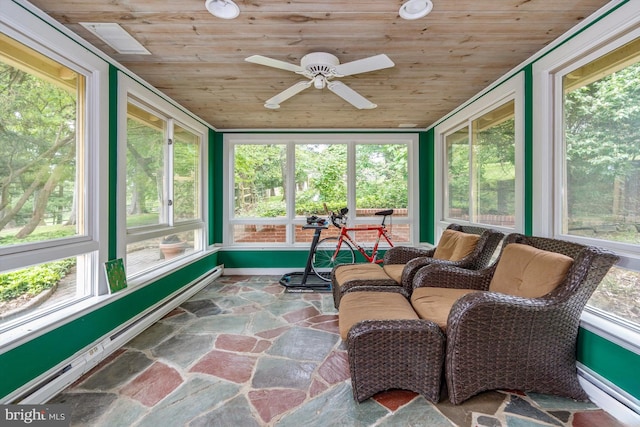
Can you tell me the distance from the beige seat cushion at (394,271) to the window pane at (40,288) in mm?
2706

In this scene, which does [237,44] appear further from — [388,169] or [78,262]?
[388,169]

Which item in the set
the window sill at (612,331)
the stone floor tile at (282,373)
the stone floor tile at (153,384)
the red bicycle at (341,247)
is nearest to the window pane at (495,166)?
the window sill at (612,331)

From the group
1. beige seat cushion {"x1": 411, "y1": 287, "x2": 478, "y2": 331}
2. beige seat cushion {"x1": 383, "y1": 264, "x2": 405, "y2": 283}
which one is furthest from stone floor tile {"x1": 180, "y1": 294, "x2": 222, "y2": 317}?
beige seat cushion {"x1": 411, "y1": 287, "x2": 478, "y2": 331}

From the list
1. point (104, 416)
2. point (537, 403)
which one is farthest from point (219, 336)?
point (537, 403)

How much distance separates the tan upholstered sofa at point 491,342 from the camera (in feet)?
5.47

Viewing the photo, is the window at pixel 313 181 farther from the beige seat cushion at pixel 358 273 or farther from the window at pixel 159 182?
the beige seat cushion at pixel 358 273

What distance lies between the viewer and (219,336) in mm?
2645

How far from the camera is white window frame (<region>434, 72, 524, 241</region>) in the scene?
2.59 m

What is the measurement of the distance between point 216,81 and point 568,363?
364 centimetres

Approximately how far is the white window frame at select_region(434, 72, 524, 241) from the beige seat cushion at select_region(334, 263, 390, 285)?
134 cm

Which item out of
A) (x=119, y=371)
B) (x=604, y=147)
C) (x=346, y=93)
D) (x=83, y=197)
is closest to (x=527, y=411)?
(x=604, y=147)

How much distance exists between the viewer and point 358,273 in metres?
2.96

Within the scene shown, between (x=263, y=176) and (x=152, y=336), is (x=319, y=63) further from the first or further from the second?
(x=263, y=176)

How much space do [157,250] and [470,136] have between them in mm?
4035
